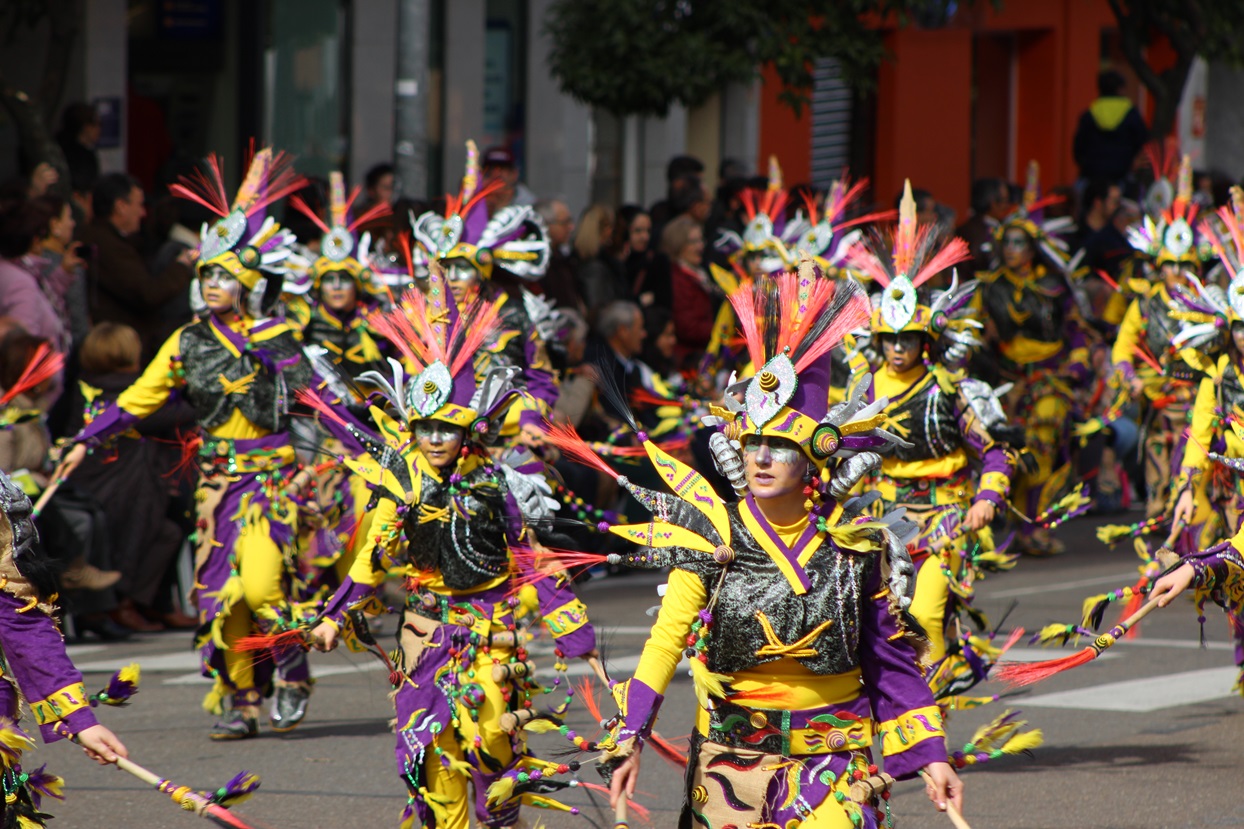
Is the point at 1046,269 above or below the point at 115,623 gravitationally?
above

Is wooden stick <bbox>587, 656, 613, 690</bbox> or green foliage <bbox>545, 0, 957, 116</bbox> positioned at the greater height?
green foliage <bbox>545, 0, 957, 116</bbox>

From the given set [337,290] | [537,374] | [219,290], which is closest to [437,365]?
[219,290]

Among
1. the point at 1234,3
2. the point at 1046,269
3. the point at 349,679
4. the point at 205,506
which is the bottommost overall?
the point at 349,679

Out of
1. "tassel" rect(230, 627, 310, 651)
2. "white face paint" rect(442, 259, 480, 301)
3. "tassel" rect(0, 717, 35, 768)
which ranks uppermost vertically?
"white face paint" rect(442, 259, 480, 301)

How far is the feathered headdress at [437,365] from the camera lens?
6824mm

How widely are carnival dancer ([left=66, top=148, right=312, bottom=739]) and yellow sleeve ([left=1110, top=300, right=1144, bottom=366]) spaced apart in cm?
627

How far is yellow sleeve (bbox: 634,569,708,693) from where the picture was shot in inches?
203

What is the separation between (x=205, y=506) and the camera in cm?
909

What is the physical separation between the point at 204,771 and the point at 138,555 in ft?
11.4

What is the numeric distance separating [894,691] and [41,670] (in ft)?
7.07

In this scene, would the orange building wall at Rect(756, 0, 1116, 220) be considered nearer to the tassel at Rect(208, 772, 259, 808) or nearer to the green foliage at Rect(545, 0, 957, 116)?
the green foliage at Rect(545, 0, 957, 116)

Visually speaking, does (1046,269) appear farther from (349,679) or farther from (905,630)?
(905,630)

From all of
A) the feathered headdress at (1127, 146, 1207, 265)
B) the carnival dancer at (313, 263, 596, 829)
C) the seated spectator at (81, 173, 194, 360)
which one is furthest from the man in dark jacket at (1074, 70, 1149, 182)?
the carnival dancer at (313, 263, 596, 829)

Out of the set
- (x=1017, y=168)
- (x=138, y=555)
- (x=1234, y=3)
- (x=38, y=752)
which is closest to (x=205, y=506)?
(x=38, y=752)
